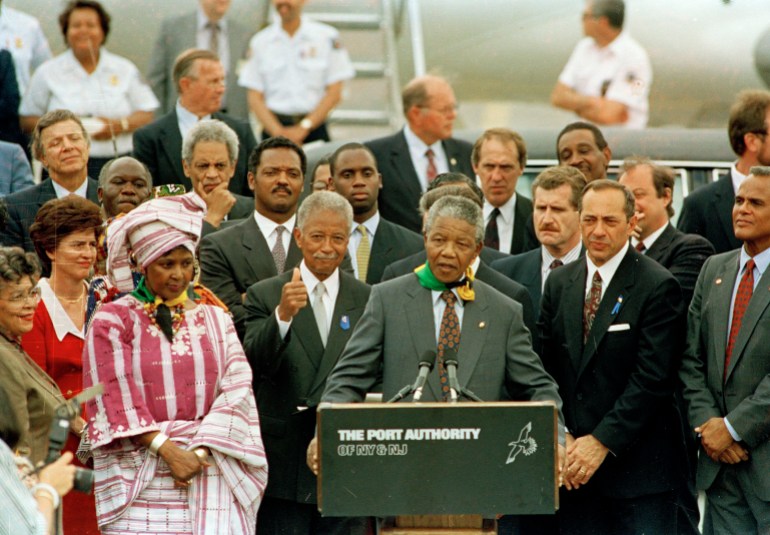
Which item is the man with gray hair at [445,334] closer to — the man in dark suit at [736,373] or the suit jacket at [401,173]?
the man in dark suit at [736,373]

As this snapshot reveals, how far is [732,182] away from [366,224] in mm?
2058

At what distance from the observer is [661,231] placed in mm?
7770

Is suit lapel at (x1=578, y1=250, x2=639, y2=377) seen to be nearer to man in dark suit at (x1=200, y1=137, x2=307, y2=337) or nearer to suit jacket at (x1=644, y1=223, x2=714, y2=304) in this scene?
suit jacket at (x1=644, y1=223, x2=714, y2=304)

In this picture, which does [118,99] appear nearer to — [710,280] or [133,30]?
[133,30]

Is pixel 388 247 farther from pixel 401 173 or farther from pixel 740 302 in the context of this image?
pixel 740 302

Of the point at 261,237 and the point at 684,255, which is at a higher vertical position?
the point at 261,237

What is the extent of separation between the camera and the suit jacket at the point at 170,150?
8664 mm

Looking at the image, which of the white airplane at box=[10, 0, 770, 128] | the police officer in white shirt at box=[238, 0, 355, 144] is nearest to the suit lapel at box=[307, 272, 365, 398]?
the police officer in white shirt at box=[238, 0, 355, 144]

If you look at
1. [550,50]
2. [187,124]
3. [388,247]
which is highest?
[550,50]

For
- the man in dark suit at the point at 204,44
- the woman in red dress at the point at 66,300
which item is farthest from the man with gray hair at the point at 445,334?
the man in dark suit at the point at 204,44

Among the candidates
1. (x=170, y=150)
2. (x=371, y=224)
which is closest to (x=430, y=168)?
(x=371, y=224)

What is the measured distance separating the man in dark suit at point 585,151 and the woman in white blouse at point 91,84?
2.55 meters

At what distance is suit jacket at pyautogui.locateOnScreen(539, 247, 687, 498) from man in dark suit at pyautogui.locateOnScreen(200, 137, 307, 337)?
1427 millimetres

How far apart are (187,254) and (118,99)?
3474 mm
